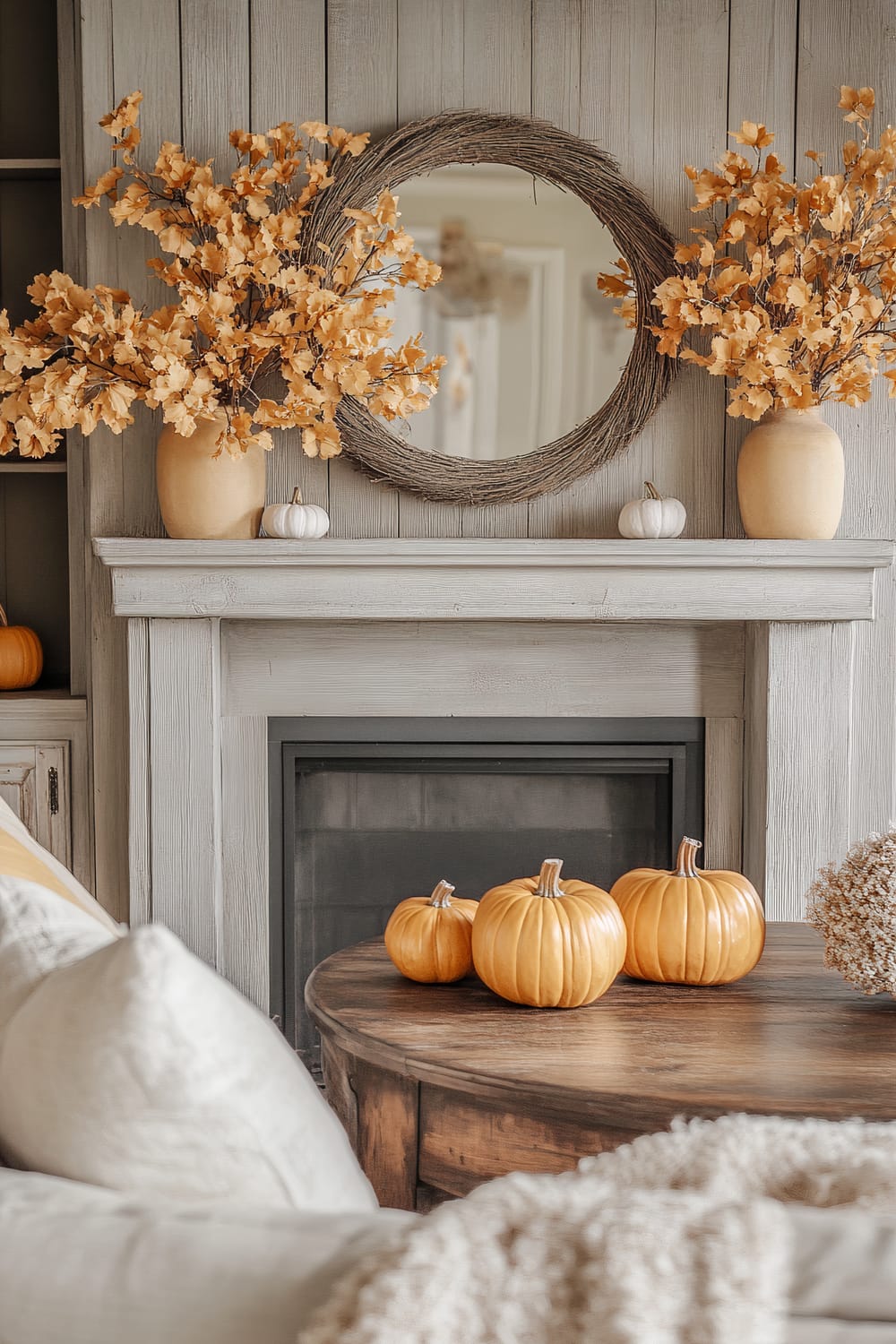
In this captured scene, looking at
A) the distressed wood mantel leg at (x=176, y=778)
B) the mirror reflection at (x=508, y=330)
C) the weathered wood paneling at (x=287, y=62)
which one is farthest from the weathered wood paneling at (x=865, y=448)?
Answer: the distressed wood mantel leg at (x=176, y=778)

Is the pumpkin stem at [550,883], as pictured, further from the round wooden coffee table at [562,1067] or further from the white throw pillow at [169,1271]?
the white throw pillow at [169,1271]

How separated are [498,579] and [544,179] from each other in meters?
0.90

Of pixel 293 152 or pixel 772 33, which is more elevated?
pixel 772 33

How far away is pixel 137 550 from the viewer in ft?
7.36

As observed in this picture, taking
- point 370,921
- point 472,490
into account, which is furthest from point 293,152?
point 370,921

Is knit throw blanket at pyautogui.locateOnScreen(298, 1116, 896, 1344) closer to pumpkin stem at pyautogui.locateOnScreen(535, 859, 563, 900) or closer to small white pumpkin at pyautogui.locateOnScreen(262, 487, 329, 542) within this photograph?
pumpkin stem at pyautogui.locateOnScreen(535, 859, 563, 900)

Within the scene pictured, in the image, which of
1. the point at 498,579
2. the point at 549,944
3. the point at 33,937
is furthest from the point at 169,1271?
the point at 498,579

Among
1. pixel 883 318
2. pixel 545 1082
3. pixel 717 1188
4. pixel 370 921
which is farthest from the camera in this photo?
pixel 370 921

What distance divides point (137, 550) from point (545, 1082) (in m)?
1.52

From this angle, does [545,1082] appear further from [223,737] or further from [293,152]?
[293,152]

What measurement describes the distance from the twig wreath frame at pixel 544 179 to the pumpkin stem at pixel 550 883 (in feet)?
3.89

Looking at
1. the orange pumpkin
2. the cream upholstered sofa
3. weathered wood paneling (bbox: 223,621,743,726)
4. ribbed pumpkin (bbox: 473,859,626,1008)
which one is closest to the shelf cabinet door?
the orange pumpkin

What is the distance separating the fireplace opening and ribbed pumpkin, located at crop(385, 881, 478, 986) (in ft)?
3.71

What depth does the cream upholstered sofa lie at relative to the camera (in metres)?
0.46
